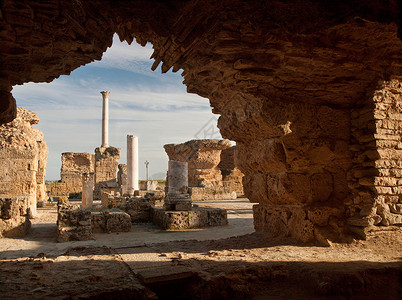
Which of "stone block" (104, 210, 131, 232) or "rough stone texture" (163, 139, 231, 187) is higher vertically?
"rough stone texture" (163, 139, 231, 187)

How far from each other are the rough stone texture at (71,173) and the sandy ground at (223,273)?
20.4 metres

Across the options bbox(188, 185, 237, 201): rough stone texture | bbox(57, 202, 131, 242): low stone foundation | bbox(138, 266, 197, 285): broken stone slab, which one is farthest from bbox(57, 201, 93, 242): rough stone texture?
bbox(188, 185, 237, 201): rough stone texture

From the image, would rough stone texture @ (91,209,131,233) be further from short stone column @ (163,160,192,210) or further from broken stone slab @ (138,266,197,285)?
broken stone slab @ (138,266,197,285)

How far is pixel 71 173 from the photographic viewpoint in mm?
24766

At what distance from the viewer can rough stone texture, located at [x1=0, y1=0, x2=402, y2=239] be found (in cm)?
344

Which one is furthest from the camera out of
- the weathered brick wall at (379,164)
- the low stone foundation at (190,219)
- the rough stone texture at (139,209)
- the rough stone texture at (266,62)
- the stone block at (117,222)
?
the rough stone texture at (139,209)

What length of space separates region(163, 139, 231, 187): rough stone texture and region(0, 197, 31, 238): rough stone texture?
12838 mm

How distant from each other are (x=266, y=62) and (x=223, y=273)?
8.90 feet

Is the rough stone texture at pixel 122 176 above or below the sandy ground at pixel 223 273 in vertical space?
above

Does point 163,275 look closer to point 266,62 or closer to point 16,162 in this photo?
point 266,62

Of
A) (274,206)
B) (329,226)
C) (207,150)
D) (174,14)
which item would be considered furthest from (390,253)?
(207,150)

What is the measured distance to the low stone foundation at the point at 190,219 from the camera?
8.95 meters

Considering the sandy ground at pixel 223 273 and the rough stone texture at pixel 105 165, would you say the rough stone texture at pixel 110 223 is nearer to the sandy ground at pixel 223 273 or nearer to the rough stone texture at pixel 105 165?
the sandy ground at pixel 223 273

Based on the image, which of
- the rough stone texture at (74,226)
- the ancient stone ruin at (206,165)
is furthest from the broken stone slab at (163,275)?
the ancient stone ruin at (206,165)
